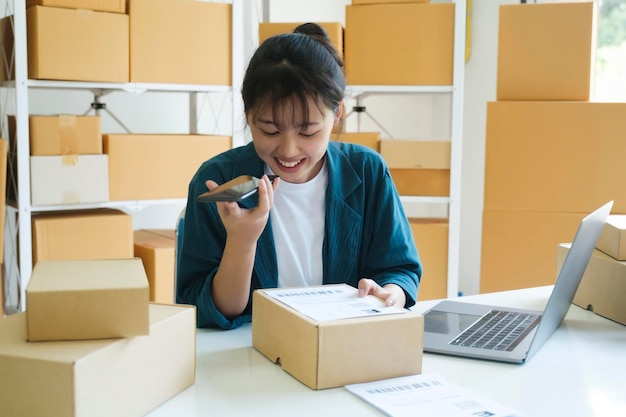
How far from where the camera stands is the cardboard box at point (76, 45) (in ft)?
7.79

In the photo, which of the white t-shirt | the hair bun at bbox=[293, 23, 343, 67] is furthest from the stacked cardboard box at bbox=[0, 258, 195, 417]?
the hair bun at bbox=[293, 23, 343, 67]

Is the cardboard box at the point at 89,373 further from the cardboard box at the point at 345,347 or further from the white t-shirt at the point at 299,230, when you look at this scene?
the white t-shirt at the point at 299,230

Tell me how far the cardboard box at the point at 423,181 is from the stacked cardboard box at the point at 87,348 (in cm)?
187

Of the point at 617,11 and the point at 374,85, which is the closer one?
the point at 374,85

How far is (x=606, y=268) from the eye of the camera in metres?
1.37

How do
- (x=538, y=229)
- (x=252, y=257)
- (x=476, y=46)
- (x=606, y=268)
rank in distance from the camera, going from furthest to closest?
(x=476, y=46) < (x=538, y=229) < (x=606, y=268) < (x=252, y=257)

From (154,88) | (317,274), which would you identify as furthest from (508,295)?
(154,88)

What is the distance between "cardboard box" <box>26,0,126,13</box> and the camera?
7.88 feet

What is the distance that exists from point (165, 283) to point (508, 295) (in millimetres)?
1468

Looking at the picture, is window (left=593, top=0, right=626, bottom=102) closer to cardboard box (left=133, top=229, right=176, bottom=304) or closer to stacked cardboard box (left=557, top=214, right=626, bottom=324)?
stacked cardboard box (left=557, top=214, right=626, bottom=324)

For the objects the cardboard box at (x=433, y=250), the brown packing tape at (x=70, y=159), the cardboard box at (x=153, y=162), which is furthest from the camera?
the cardboard box at (x=433, y=250)

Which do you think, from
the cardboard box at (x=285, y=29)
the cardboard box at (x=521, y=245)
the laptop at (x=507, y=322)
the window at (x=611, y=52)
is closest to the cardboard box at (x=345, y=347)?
the laptop at (x=507, y=322)

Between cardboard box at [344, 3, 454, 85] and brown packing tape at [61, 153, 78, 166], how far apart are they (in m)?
1.03

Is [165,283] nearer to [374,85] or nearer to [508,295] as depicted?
[374,85]
